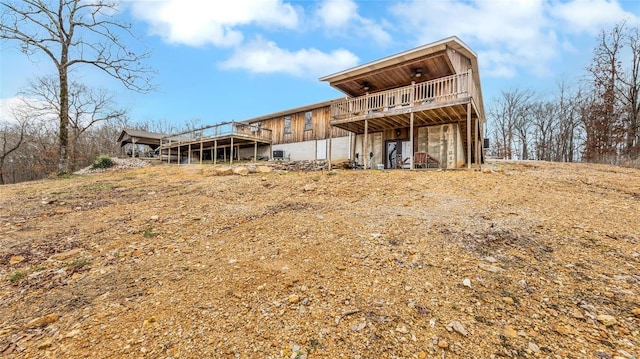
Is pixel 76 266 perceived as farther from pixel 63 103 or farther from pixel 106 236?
pixel 63 103

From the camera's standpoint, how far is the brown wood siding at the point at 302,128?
17438 millimetres

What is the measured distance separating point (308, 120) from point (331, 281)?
1650 centimetres

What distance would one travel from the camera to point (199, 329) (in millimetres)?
2346

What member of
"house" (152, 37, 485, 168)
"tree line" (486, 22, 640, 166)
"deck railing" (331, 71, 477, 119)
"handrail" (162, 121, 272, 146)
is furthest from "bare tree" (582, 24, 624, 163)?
"handrail" (162, 121, 272, 146)

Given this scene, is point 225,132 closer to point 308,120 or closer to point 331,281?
point 308,120

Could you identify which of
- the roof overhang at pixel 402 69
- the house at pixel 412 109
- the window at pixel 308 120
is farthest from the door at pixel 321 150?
the roof overhang at pixel 402 69

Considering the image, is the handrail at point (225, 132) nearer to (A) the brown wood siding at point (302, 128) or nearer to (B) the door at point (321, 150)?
(A) the brown wood siding at point (302, 128)

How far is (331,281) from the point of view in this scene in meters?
2.96

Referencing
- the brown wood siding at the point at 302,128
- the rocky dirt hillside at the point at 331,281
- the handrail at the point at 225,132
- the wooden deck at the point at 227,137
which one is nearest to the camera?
the rocky dirt hillside at the point at 331,281

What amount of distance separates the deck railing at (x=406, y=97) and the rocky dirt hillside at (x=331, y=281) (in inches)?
223

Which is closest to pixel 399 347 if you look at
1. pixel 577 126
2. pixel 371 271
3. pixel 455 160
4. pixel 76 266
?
pixel 371 271

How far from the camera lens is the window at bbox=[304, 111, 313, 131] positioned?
18.4 metres

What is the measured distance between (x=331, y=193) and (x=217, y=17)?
8548mm

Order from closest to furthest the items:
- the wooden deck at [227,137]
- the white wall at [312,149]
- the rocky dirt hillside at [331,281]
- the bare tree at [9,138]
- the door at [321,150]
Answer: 1. the rocky dirt hillside at [331,281]
2. the white wall at [312,149]
3. the door at [321,150]
4. the wooden deck at [227,137]
5. the bare tree at [9,138]
